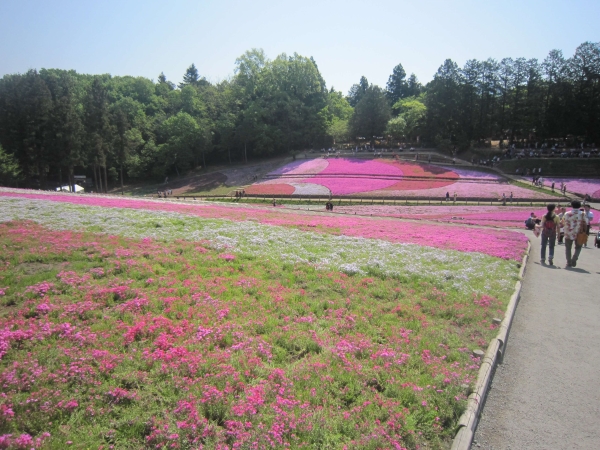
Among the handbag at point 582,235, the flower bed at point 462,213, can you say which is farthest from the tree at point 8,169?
the handbag at point 582,235

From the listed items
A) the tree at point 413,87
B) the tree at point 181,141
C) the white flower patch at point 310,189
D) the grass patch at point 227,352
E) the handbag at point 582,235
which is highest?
the tree at point 413,87

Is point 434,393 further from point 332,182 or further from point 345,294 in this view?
point 332,182

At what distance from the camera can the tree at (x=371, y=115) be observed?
2945 inches

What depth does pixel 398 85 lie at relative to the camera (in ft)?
375

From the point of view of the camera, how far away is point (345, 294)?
396 inches

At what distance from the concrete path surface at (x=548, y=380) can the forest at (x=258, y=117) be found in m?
56.4

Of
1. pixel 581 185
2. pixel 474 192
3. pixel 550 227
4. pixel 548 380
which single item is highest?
pixel 550 227

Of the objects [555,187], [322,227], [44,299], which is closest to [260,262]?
[44,299]

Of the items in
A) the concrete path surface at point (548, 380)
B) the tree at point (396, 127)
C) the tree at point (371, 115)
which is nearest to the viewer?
the concrete path surface at point (548, 380)

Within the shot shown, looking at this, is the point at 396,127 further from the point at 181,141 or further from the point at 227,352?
the point at 227,352

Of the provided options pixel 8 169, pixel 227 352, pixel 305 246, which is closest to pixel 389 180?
pixel 305 246

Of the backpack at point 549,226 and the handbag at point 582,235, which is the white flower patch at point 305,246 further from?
the handbag at point 582,235

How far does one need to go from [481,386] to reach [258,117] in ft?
245

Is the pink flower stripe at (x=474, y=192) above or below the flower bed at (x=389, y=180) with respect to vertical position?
below
